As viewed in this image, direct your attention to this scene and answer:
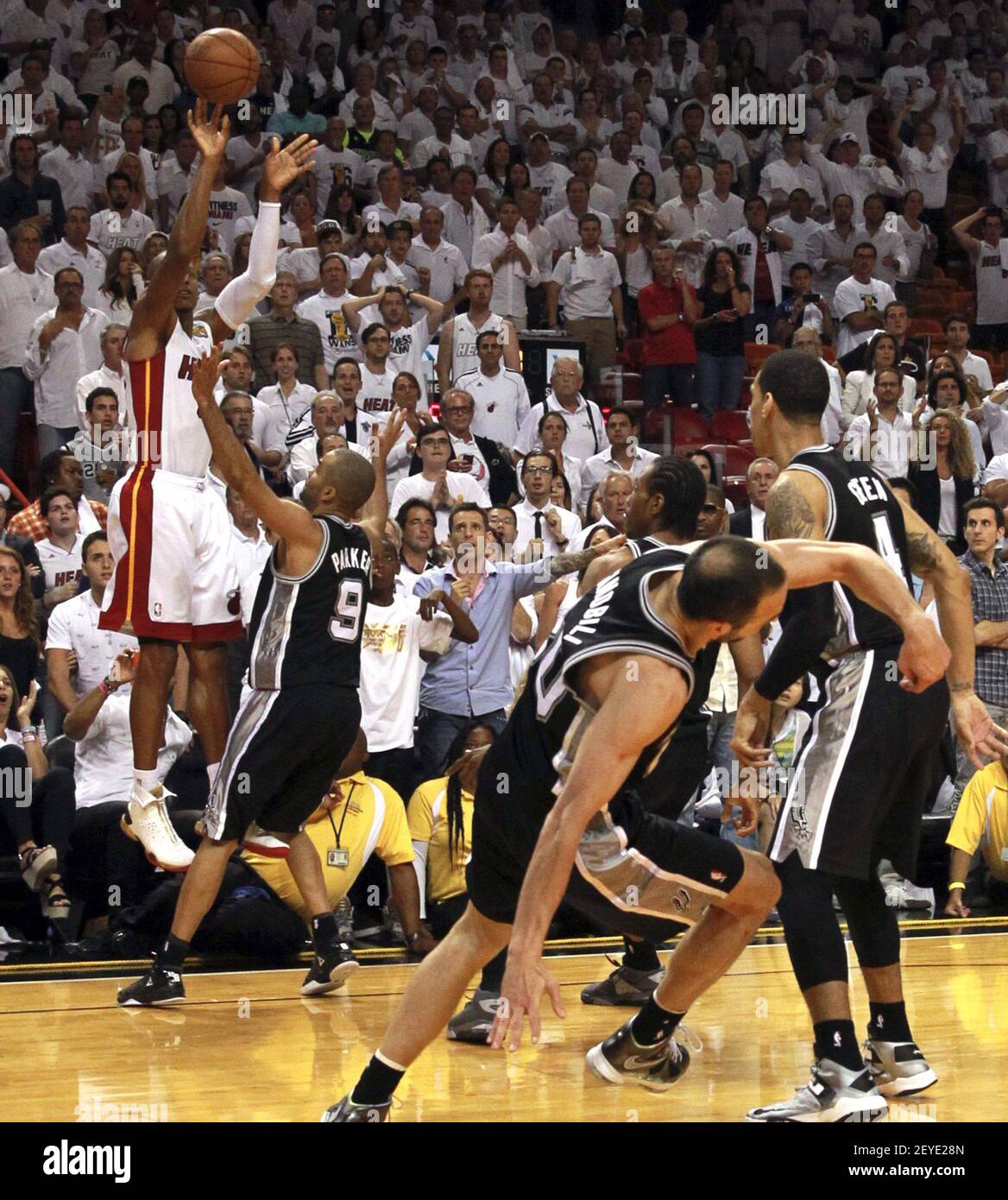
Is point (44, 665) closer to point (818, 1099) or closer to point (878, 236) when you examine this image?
point (818, 1099)

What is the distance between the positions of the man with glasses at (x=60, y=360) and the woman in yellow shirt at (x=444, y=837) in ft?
13.8

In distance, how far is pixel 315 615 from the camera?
20.0ft

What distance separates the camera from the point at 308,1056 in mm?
5305

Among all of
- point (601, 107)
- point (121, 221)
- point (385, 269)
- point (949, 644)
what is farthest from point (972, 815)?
point (601, 107)

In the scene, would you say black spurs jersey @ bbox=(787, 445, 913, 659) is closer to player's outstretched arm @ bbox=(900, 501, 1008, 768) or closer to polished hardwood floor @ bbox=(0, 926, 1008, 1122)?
player's outstretched arm @ bbox=(900, 501, 1008, 768)

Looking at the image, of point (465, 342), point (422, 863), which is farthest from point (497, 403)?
point (422, 863)

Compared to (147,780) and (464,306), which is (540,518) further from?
(147,780)

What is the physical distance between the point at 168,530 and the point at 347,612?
74 cm

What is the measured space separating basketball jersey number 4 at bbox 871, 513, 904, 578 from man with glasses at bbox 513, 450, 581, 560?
4.80m

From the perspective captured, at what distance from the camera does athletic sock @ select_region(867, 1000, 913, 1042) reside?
476 centimetres

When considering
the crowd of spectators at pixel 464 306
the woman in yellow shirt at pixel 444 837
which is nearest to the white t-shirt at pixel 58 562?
the crowd of spectators at pixel 464 306

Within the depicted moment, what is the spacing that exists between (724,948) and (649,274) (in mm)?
9597

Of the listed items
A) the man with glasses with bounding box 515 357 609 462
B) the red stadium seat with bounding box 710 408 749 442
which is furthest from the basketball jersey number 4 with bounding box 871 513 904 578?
the red stadium seat with bounding box 710 408 749 442

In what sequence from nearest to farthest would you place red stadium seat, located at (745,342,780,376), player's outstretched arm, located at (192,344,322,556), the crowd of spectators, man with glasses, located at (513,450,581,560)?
player's outstretched arm, located at (192,344,322,556) < the crowd of spectators < man with glasses, located at (513,450,581,560) < red stadium seat, located at (745,342,780,376)
